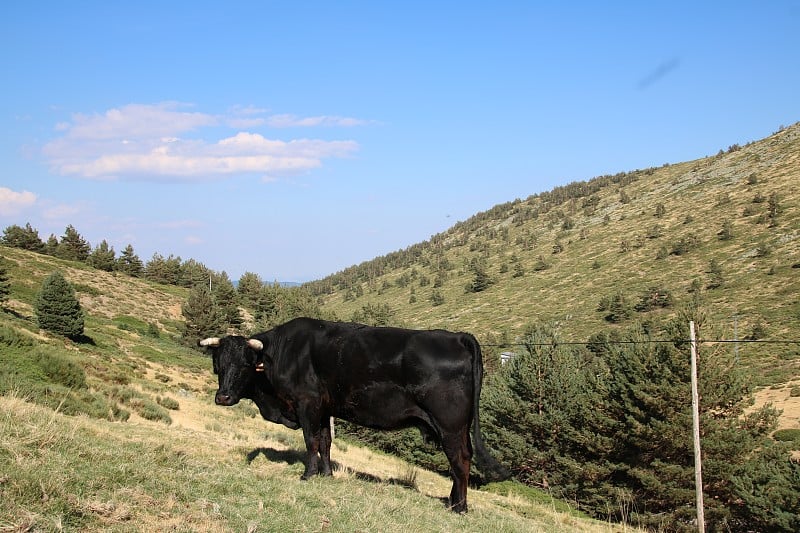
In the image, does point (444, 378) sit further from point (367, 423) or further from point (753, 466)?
point (753, 466)

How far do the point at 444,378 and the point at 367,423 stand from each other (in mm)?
1463

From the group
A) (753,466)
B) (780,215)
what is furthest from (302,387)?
(780,215)

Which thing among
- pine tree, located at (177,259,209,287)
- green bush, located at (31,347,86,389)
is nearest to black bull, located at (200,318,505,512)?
green bush, located at (31,347,86,389)

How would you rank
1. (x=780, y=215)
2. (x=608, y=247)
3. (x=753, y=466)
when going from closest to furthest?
(x=753, y=466) < (x=780, y=215) < (x=608, y=247)

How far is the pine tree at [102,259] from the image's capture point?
85.2 meters

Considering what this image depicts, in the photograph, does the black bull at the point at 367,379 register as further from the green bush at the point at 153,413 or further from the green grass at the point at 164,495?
the green bush at the point at 153,413

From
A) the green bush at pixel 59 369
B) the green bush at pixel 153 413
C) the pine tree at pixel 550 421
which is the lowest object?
the pine tree at pixel 550 421

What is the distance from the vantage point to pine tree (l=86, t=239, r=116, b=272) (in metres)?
85.2

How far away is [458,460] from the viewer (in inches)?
348

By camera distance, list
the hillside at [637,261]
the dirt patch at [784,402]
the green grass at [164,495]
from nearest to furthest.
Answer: the green grass at [164,495], the dirt patch at [784,402], the hillside at [637,261]

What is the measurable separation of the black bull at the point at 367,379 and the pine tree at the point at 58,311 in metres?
33.8

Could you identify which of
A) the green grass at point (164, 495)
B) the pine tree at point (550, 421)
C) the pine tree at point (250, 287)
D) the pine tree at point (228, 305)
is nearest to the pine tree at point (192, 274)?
the pine tree at point (250, 287)

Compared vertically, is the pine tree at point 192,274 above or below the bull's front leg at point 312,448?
above

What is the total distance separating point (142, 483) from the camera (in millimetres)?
6230
